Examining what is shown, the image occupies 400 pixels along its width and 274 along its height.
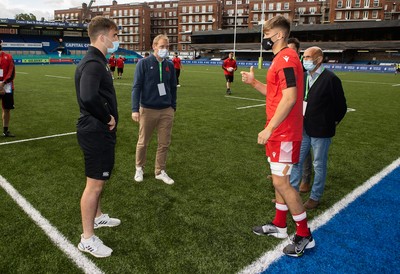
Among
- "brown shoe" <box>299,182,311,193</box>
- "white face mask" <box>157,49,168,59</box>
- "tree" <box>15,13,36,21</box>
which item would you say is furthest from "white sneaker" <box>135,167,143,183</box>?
"tree" <box>15,13,36,21</box>

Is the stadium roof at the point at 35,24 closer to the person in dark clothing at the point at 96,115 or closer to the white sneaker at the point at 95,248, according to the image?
the person in dark clothing at the point at 96,115

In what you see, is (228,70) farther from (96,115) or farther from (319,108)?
(96,115)

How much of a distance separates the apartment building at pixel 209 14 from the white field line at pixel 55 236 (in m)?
72.3

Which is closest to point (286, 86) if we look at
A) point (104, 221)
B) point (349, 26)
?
point (104, 221)

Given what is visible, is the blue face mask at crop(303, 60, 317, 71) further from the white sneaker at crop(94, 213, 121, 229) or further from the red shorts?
the white sneaker at crop(94, 213, 121, 229)

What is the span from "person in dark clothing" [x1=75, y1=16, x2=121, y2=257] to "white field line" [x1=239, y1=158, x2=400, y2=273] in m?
1.41

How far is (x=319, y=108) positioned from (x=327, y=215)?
133 cm

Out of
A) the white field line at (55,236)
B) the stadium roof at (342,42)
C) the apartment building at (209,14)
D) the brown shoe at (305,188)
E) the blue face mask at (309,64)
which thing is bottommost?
the white field line at (55,236)

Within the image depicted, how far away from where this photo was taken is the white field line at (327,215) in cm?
296

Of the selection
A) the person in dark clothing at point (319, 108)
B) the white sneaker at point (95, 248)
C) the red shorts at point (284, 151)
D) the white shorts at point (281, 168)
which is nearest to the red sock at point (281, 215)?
the person in dark clothing at point (319, 108)

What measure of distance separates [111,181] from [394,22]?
70.8 meters

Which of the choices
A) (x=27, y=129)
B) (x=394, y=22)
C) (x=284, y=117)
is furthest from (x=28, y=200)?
(x=394, y=22)

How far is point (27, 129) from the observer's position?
8117 mm

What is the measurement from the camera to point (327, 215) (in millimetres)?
3998
